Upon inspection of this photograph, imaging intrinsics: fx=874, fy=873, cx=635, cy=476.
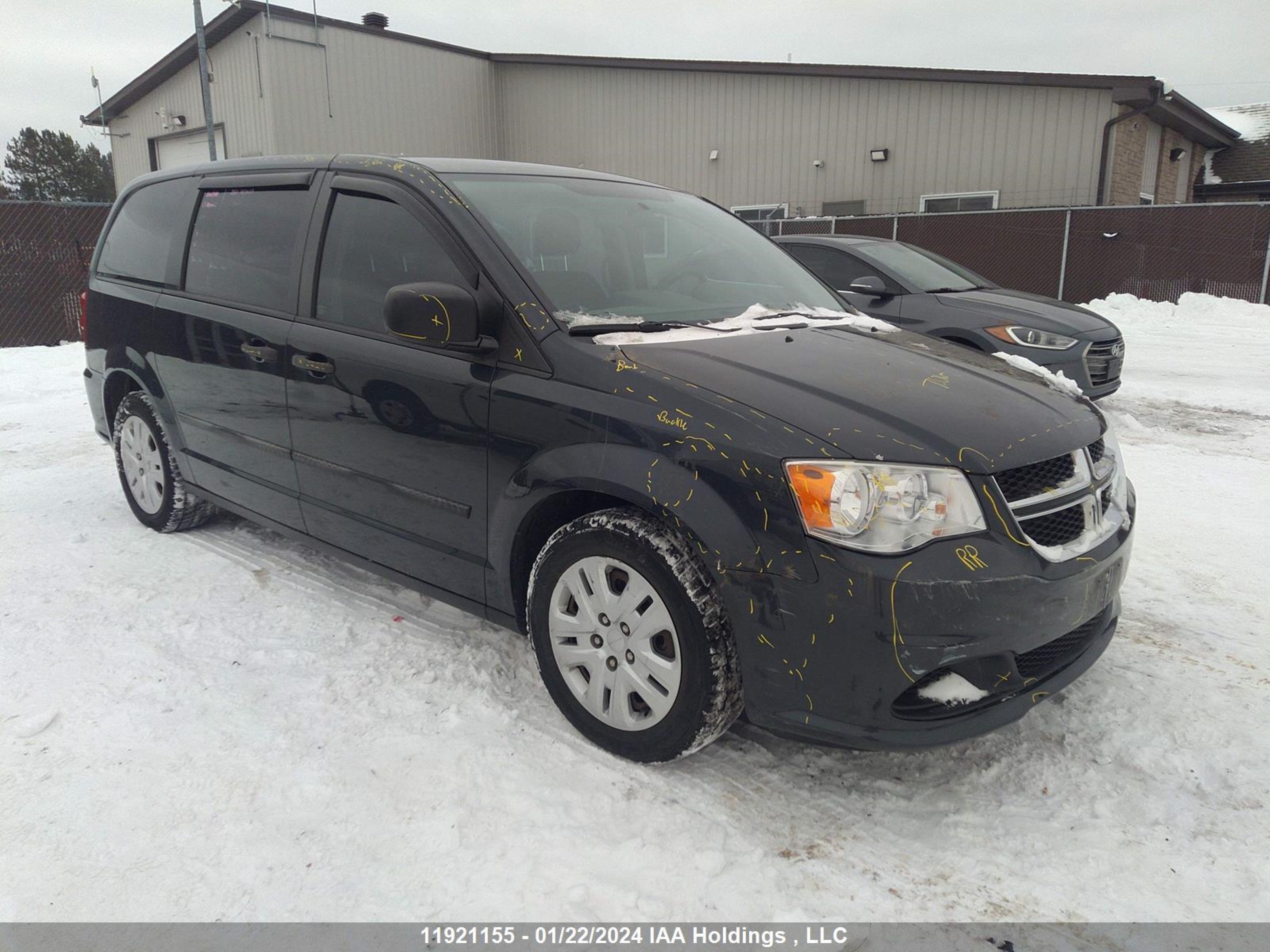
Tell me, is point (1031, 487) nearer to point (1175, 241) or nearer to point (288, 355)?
point (288, 355)

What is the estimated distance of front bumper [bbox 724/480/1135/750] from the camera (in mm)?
2131

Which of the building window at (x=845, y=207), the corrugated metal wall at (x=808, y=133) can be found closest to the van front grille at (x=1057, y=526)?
the corrugated metal wall at (x=808, y=133)

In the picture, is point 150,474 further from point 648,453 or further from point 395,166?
point 648,453

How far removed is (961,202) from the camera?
55.5 ft

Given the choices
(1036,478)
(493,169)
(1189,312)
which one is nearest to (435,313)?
(493,169)

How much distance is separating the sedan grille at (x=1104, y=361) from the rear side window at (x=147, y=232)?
632cm

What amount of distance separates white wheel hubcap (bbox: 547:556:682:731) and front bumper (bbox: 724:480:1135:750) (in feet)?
0.81

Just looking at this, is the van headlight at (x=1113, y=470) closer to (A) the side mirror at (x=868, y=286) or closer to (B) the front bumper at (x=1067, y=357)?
(A) the side mirror at (x=868, y=286)

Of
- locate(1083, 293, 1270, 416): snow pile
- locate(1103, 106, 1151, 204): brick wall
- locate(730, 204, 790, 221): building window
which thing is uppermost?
locate(1103, 106, 1151, 204): brick wall

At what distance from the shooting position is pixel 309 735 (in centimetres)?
275

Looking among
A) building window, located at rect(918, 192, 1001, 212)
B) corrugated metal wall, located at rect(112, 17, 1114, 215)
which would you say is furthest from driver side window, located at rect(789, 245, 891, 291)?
corrugated metal wall, located at rect(112, 17, 1114, 215)

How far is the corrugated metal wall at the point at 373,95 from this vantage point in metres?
17.8

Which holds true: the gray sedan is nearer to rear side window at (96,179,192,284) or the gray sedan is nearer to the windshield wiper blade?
the windshield wiper blade

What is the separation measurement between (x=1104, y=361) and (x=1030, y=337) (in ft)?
2.14
